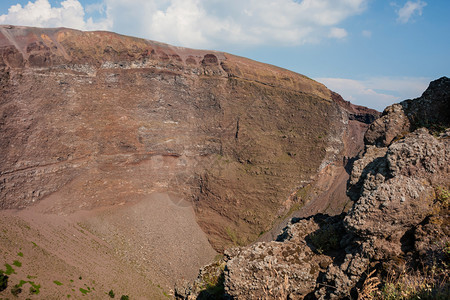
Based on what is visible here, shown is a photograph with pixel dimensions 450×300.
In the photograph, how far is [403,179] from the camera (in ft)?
24.1

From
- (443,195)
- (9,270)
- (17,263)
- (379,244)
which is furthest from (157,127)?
(443,195)

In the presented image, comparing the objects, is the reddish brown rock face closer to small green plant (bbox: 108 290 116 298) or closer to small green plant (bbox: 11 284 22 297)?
small green plant (bbox: 108 290 116 298)

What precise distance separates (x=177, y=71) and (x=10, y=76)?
660 inches

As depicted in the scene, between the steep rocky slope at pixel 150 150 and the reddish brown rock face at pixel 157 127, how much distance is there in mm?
120

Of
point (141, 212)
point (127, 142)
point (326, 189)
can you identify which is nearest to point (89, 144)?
point (127, 142)

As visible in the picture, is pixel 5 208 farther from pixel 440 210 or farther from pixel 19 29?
pixel 440 210

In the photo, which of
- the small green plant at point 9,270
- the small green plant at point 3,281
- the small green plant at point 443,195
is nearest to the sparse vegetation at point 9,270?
the small green plant at point 9,270

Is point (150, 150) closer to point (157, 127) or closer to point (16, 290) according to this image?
point (157, 127)

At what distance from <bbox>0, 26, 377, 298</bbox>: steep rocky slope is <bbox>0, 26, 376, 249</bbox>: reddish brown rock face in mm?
120

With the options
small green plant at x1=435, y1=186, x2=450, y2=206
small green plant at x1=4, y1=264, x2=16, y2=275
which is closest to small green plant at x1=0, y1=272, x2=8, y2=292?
small green plant at x1=4, y1=264, x2=16, y2=275

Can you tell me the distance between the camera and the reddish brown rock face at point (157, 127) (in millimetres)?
28016

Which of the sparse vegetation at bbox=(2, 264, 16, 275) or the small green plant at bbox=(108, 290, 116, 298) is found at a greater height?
the sparse vegetation at bbox=(2, 264, 16, 275)

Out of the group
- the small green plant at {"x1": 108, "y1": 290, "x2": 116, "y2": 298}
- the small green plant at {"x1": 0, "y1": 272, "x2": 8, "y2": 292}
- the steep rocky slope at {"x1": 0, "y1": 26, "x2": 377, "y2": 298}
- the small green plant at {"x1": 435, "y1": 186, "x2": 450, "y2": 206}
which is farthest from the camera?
the steep rocky slope at {"x1": 0, "y1": 26, "x2": 377, "y2": 298}

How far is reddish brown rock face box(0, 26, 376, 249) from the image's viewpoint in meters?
28.0
